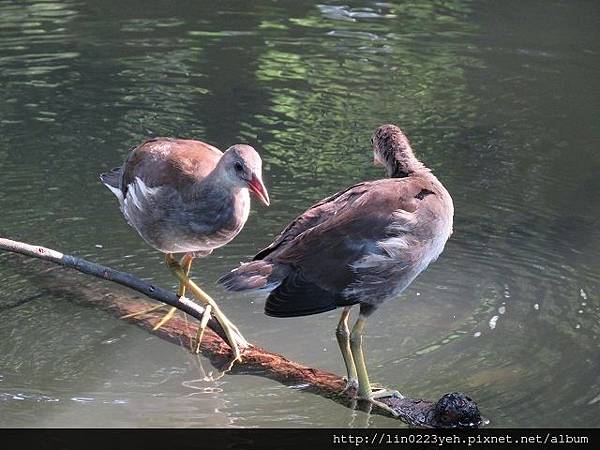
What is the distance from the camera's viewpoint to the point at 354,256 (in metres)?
5.10

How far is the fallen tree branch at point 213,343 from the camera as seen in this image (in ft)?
15.4

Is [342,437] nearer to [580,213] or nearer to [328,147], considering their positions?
[580,213]


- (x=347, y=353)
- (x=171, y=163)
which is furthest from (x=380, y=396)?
(x=171, y=163)

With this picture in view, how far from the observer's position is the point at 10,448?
4.96 m

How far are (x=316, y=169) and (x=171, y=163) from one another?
2.61m

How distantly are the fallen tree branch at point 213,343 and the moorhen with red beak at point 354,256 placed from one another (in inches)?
5.5

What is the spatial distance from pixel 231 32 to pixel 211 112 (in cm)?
241


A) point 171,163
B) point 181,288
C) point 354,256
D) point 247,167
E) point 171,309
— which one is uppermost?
point 247,167

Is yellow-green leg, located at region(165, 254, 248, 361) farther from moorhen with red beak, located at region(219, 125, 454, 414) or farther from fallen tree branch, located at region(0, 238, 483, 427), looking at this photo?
moorhen with red beak, located at region(219, 125, 454, 414)

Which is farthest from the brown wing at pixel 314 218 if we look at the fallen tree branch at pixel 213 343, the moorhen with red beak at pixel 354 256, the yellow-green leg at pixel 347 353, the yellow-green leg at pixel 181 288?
the yellow-green leg at pixel 181 288

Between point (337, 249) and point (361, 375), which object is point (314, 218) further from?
point (361, 375)

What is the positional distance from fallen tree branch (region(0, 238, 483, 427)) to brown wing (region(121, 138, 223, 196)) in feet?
1.92

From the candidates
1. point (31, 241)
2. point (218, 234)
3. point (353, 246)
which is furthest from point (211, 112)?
point (353, 246)

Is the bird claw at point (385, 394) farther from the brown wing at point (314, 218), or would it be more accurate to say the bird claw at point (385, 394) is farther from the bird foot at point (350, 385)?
the brown wing at point (314, 218)
